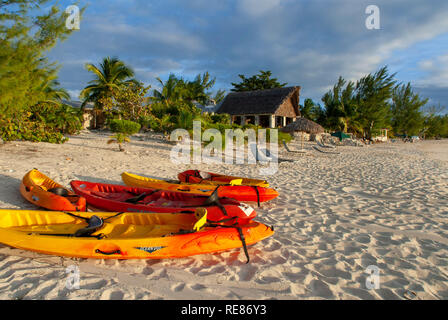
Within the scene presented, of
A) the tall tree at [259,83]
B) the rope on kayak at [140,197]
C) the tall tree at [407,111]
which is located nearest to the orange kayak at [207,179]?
the rope on kayak at [140,197]

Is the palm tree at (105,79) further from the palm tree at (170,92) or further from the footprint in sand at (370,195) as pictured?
the footprint in sand at (370,195)

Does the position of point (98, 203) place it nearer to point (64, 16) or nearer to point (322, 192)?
point (322, 192)

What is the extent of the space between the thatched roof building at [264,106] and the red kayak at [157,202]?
61.4ft

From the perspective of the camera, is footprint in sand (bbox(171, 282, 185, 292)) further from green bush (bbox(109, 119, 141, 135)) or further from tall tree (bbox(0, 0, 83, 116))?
green bush (bbox(109, 119, 141, 135))

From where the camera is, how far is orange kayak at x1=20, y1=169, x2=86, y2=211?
3.38 metres

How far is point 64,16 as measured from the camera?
20.3ft

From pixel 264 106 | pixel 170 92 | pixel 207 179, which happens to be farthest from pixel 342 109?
pixel 207 179

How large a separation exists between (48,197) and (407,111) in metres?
51.6

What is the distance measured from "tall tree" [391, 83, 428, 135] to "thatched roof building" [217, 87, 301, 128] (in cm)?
2813

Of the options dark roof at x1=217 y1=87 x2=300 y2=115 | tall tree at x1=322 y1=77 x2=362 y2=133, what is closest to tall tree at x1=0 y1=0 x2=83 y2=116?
dark roof at x1=217 y1=87 x2=300 y2=115

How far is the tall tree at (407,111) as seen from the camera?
134ft

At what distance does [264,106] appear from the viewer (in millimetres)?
22469

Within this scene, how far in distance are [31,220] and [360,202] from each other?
5.52 m
